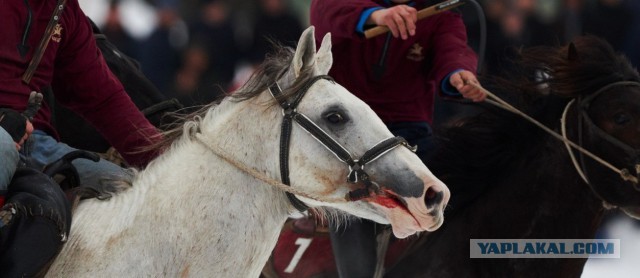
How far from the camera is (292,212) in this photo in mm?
3600

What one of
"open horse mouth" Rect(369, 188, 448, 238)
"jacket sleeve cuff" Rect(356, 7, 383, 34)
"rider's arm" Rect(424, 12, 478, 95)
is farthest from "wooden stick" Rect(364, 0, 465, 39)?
"open horse mouth" Rect(369, 188, 448, 238)

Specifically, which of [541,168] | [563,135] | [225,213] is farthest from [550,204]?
[225,213]

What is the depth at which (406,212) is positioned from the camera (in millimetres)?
3391

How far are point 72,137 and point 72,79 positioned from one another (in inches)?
48.9

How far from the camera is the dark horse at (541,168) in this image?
16.0ft

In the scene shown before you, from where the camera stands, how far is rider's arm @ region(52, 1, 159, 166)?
4035 millimetres

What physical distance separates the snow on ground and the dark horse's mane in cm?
306

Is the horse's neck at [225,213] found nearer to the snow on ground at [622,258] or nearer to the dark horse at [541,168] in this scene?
the dark horse at [541,168]

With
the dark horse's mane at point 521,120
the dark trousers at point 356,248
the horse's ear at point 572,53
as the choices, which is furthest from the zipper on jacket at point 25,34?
the horse's ear at point 572,53

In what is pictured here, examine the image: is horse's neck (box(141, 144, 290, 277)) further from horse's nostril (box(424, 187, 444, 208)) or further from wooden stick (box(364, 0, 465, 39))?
wooden stick (box(364, 0, 465, 39))

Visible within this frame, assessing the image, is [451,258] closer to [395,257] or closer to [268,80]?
[395,257]

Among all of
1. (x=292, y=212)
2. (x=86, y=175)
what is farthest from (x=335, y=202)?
(x=86, y=175)

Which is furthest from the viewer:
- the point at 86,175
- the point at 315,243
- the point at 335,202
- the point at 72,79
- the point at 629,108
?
the point at 315,243

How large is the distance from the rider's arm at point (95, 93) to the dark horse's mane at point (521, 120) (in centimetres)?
165
